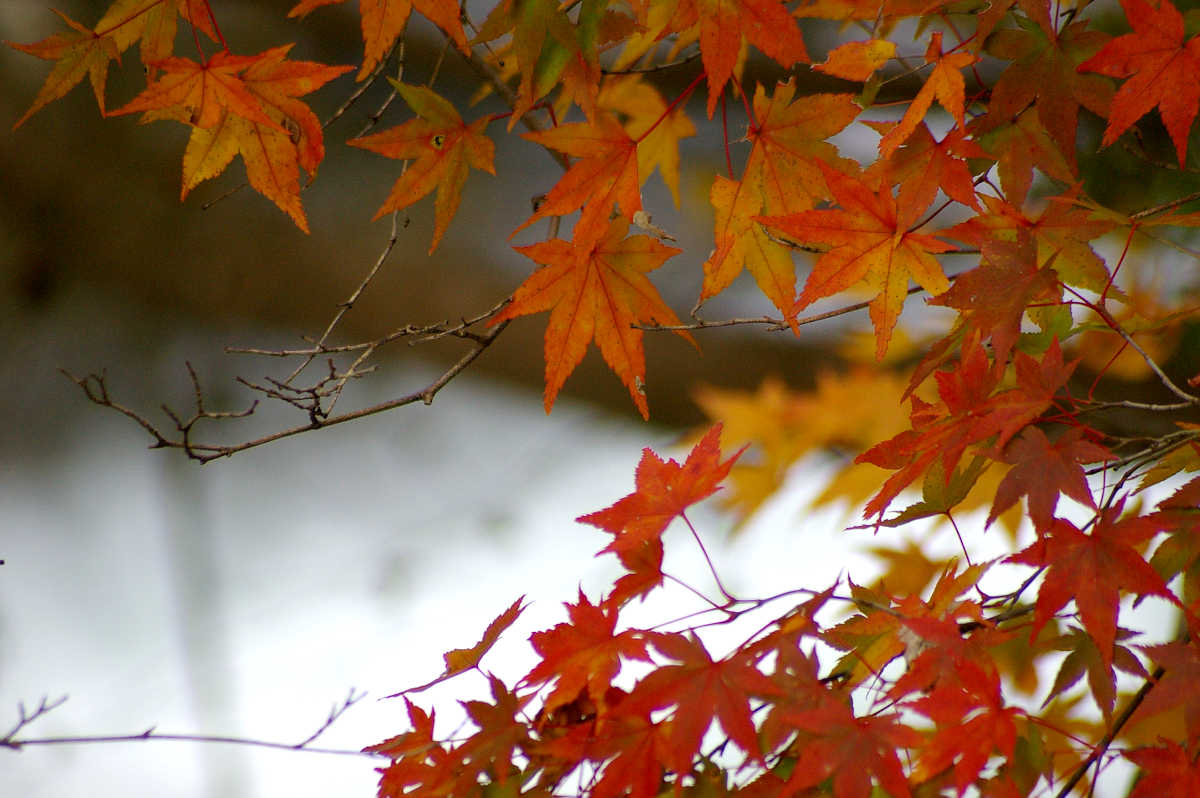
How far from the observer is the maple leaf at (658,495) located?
0.55 m

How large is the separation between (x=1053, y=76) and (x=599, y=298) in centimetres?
34

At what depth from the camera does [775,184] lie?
0.64m

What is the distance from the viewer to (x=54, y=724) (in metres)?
2.17

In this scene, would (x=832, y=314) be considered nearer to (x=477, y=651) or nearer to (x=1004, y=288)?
(x=1004, y=288)

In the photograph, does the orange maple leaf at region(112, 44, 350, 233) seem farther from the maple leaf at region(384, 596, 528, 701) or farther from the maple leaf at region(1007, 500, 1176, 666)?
the maple leaf at region(1007, 500, 1176, 666)

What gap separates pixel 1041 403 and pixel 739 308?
174 centimetres

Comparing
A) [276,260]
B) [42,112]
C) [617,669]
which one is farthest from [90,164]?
[617,669]

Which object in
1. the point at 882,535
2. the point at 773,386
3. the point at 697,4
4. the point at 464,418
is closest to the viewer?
the point at 697,4

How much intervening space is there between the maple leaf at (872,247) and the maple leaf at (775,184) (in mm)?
33

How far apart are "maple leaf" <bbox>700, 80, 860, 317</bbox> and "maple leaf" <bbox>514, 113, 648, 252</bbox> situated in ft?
0.22

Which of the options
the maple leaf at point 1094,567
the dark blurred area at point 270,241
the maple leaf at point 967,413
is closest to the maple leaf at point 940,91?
the maple leaf at point 967,413

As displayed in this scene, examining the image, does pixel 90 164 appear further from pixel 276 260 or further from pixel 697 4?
pixel 697 4

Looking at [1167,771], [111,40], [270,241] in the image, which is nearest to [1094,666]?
[1167,771]

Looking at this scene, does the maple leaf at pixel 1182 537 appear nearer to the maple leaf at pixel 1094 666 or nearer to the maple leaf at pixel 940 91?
the maple leaf at pixel 1094 666
